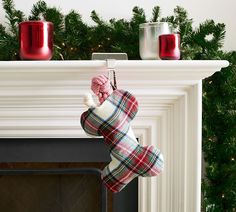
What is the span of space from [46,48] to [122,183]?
455mm

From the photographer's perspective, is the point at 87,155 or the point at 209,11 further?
the point at 209,11

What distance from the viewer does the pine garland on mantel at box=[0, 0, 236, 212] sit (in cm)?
167

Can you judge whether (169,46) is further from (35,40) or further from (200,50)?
(35,40)

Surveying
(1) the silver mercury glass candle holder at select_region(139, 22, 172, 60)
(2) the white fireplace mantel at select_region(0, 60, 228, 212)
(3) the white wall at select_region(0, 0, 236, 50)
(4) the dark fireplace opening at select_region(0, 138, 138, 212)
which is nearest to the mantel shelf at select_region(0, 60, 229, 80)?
(2) the white fireplace mantel at select_region(0, 60, 228, 212)

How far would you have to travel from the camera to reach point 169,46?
148 cm

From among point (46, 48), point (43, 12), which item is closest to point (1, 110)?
point (46, 48)

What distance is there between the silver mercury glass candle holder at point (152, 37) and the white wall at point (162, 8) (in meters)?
0.24

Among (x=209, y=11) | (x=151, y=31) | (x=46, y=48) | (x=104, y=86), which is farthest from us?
(x=209, y=11)

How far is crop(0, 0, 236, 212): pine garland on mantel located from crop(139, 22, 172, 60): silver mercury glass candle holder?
11 centimetres

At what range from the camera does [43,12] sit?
169cm

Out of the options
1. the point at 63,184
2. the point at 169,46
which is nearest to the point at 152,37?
the point at 169,46

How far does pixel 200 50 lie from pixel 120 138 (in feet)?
1.60

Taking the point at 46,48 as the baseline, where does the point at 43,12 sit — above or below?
above

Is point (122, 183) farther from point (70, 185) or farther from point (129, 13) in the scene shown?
point (129, 13)
